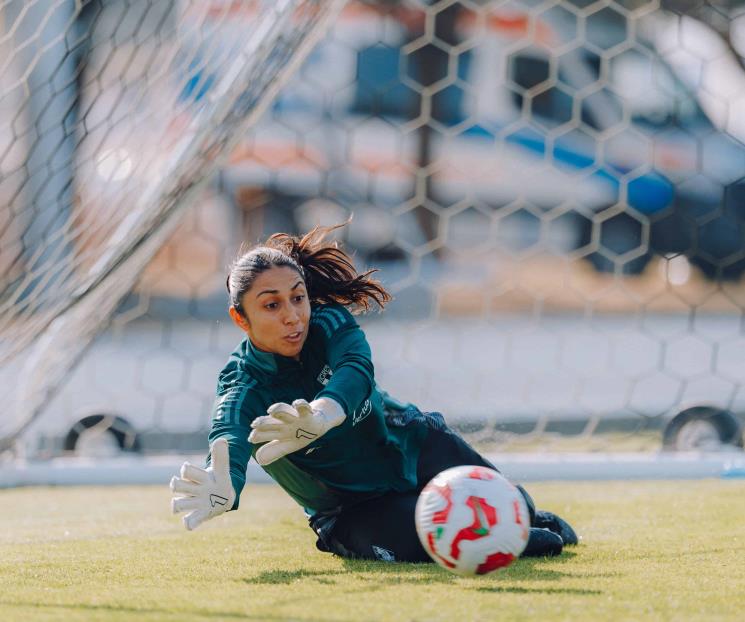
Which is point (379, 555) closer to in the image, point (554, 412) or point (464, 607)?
point (464, 607)

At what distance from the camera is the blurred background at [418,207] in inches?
113

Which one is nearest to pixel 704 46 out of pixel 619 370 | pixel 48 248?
pixel 619 370

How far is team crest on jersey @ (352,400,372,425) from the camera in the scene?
210 cm

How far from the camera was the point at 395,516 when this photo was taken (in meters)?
2.17

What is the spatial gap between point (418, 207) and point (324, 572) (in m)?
4.15

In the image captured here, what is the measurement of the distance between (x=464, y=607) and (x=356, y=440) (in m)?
0.63

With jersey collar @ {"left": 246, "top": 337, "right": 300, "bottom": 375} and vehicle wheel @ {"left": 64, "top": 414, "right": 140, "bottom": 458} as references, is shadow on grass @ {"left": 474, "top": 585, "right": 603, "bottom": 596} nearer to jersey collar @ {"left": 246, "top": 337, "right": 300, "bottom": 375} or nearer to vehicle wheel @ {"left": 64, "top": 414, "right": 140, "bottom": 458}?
jersey collar @ {"left": 246, "top": 337, "right": 300, "bottom": 375}

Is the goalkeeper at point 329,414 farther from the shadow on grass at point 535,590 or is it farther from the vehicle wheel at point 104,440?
the vehicle wheel at point 104,440

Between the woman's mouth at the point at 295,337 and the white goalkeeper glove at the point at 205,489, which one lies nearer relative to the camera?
the white goalkeeper glove at the point at 205,489

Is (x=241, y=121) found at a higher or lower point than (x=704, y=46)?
lower

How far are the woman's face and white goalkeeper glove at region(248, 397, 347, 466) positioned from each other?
246mm

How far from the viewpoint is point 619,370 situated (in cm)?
488

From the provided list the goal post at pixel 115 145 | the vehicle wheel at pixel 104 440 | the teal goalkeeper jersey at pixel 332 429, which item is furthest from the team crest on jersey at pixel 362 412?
the vehicle wheel at pixel 104 440

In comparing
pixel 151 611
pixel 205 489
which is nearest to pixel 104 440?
pixel 205 489
